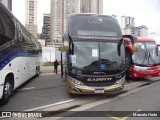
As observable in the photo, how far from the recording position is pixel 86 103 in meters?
9.09

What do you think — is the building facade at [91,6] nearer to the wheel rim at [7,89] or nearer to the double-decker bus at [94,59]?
the double-decker bus at [94,59]

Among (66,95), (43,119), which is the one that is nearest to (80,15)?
(66,95)

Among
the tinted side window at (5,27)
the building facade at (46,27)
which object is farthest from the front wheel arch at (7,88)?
the building facade at (46,27)

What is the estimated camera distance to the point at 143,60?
15797 mm

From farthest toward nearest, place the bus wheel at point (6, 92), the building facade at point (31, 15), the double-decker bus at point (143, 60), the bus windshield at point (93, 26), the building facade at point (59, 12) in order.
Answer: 1. the building facade at point (31, 15)
2. the building facade at point (59, 12)
3. the double-decker bus at point (143, 60)
4. the bus windshield at point (93, 26)
5. the bus wheel at point (6, 92)

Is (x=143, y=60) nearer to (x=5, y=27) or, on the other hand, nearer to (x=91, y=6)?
(x=5, y=27)

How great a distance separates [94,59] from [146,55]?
7.60 m

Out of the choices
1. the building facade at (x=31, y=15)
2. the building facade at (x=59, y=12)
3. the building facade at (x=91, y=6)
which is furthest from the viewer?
the building facade at (x=31, y=15)

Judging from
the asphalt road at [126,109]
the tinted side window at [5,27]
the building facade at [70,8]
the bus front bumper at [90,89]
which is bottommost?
the asphalt road at [126,109]

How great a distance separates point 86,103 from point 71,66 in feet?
5.29

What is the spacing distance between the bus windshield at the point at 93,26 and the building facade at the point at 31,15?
58923mm

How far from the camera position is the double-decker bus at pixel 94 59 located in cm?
934

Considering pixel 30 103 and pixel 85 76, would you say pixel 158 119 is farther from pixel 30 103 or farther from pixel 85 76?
pixel 30 103

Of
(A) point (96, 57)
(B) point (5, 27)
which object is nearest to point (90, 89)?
(A) point (96, 57)
